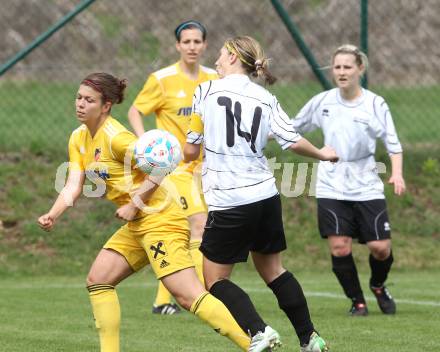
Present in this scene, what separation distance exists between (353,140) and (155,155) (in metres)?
3.00

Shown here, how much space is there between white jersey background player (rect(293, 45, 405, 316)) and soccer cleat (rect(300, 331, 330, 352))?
2.36 metres

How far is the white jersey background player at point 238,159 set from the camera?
5988mm

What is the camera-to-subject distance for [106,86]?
6141mm

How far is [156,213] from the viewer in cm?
602

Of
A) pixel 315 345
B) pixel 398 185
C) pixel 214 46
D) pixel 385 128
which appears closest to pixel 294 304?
pixel 315 345

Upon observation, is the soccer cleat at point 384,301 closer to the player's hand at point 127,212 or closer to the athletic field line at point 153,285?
the athletic field line at point 153,285

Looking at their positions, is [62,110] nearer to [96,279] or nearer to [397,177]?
[397,177]

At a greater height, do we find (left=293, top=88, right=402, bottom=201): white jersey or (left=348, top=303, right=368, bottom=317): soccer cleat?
(left=293, top=88, right=402, bottom=201): white jersey

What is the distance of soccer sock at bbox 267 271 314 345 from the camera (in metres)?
6.22

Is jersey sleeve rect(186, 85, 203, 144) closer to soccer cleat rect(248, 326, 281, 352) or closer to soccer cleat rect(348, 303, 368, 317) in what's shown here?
soccer cleat rect(248, 326, 281, 352)

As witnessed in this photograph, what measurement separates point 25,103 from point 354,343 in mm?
8038

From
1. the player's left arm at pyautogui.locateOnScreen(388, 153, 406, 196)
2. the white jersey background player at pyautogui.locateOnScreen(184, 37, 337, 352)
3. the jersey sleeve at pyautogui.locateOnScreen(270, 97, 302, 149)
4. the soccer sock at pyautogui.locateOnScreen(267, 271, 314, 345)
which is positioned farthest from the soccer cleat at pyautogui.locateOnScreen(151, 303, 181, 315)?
the jersey sleeve at pyautogui.locateOnScreen(270, 97, 302, 149)

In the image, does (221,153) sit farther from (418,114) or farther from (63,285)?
(418,114)

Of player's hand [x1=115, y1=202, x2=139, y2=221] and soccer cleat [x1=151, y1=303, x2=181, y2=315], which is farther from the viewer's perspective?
soccer cleat [x1=151, y1=303, x2=181, y2=315]
